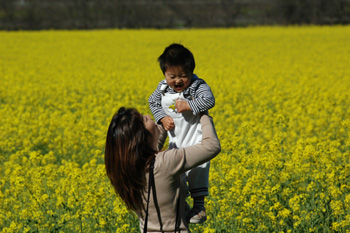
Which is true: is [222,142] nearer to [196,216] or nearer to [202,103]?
[196,216]

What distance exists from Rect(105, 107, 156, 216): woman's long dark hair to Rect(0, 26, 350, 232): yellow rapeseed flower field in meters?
1.35

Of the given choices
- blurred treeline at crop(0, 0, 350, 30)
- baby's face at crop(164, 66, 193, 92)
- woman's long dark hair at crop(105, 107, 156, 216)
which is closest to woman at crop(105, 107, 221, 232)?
woman's long dark hair at crop(105, 107, 156, 216)

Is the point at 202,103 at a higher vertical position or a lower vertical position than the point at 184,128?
higher

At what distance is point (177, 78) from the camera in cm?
264

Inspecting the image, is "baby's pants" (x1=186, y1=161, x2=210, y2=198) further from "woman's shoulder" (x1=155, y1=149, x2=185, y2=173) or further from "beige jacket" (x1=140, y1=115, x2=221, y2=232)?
"woman's shoulder" (x1=155, y1=149, x2=185, y2=173)

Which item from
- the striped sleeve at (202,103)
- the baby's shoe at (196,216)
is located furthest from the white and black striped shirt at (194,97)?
the baby's shoe at (196,216)

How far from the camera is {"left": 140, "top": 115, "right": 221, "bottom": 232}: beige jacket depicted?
2.44 meters

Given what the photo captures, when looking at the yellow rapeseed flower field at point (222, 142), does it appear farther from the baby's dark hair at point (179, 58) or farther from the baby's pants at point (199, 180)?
the baby's dark hair at point (179, 58)

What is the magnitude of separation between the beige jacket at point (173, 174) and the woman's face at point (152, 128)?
0.06 metres

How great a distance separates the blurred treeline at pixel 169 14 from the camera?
1539 inches

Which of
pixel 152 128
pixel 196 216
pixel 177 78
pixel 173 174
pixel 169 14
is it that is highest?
pixel 169 14

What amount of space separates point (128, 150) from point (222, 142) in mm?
2987

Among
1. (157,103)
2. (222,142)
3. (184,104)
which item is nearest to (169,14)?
(222,142)

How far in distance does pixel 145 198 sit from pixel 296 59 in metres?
16.7
